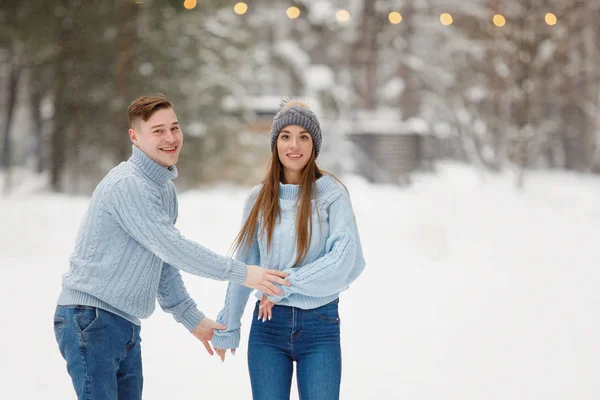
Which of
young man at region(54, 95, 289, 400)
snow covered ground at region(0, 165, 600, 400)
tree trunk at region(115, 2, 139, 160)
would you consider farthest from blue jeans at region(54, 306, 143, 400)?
tree trunk at region(115, 2, 139, 160)

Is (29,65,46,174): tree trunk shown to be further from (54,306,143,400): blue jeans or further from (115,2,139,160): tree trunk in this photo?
(54,306,143,400): blue jeans

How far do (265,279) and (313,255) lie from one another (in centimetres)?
22

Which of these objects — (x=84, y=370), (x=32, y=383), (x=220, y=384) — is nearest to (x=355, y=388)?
(x=220, y=384)

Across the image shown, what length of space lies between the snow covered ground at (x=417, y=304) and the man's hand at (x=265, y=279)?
2288 mm

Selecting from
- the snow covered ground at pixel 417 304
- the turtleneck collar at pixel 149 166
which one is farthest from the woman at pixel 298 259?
the snow covered ground at pixel 417 304

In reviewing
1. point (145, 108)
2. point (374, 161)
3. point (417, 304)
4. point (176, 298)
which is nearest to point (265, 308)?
point (176, 298)

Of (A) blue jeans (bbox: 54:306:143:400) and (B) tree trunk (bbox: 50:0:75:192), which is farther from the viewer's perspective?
(B) tree trunk (bbox: 50:0:75:192)

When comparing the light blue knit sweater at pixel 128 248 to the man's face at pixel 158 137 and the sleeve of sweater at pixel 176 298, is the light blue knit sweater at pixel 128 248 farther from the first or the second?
the sleeve of sweater at pixel 176 298

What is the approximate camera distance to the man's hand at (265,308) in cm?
259

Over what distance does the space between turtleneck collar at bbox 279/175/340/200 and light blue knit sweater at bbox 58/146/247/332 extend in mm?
371

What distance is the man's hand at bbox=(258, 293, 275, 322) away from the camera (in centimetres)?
259

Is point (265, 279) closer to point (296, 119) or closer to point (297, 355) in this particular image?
point (297, 355)

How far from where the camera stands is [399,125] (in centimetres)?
1820

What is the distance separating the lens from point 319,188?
2740 millimetres
